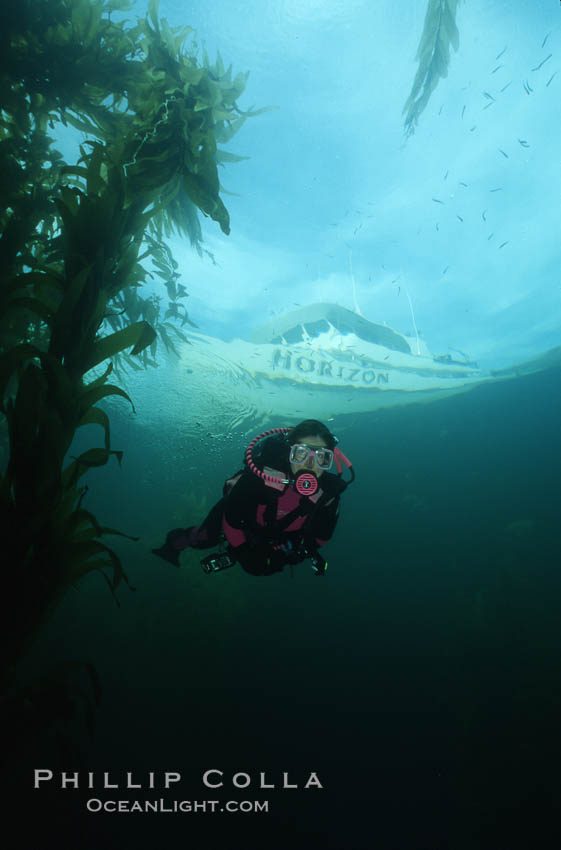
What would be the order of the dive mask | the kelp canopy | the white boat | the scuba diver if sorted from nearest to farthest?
the kelp canopy
the scuba diver
the dive mask
the white boat

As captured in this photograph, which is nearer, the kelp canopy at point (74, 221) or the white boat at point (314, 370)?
the kelp canopy at point (74, 221)

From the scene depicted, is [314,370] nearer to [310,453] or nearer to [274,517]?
[310,453]

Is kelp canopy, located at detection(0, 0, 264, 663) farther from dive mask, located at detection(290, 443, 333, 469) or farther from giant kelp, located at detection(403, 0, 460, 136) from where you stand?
giant kelp, located at detection(403, 0, 460, 136)

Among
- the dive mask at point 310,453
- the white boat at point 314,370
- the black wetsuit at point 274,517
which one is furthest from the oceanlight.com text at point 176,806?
the white boat at point 314,370

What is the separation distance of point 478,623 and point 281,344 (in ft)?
47.0

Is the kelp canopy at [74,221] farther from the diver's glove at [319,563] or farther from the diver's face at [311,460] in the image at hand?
the diver's glove at [319,563]

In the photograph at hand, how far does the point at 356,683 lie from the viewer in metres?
6.72

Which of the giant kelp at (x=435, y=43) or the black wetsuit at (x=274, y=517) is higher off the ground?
the giant kelp at (x=435, y=43)

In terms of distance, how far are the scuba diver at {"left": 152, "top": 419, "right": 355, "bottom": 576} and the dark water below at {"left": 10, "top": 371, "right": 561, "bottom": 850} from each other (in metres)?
1.89

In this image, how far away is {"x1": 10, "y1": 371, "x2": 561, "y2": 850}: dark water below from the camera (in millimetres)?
4434

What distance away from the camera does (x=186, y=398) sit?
61.7ft

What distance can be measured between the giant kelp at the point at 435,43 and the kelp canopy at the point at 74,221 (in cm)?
362

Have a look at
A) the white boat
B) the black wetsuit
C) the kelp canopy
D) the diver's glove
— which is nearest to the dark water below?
the kelp canopy

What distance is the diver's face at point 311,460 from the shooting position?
135 inches
